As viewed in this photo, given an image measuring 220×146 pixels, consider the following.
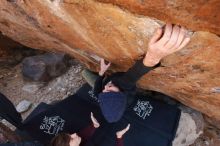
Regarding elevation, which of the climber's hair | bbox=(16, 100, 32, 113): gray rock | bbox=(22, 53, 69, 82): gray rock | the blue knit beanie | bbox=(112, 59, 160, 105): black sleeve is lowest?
bbox=(16, 100, 32, 113): gray rock

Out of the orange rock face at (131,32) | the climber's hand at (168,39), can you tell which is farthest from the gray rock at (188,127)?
the climber's hand at (168,39)

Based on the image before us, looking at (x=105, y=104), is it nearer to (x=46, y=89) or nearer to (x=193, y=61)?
(x=193, y=61)

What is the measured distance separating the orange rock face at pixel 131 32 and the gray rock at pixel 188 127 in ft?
1.13

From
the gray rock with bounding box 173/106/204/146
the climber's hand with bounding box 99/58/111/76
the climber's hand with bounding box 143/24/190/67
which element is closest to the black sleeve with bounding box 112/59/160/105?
the climber's hand with bounding box 99/58/111/76

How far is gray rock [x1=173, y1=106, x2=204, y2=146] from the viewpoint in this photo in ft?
13.7

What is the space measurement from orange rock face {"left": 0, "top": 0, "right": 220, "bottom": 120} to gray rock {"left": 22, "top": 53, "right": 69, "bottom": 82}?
4.40 ft

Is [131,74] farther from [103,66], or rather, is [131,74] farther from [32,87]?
[32,87]

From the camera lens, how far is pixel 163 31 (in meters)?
2.36

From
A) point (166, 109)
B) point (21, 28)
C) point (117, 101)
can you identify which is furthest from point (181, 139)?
point (21, 28)

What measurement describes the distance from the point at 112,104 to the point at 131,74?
273 millimetres

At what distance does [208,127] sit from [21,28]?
2.32 metres

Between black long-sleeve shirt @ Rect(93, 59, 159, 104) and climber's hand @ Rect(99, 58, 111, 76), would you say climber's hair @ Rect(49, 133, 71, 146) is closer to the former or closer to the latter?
black long-sleeve shirt @ Rect(93, 59, 159, 104)

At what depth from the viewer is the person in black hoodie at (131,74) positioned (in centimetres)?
232

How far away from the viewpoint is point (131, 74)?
304 cm
